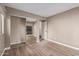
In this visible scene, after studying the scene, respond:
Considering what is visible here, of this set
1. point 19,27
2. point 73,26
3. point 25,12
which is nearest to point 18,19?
point 19,27

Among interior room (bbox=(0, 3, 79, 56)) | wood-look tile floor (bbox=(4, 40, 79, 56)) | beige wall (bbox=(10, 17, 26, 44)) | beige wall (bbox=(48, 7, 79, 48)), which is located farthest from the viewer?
beige wall (bbox=(10, 17, 26, 44))

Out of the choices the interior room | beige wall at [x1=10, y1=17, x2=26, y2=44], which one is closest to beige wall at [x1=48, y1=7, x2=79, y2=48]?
the interior room

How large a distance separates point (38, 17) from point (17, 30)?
210cm

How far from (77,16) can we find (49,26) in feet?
11.1

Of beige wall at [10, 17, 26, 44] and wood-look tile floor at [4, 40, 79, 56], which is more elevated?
beige wall at [10, 17, 26, 44]

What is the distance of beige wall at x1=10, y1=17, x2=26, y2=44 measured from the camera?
5.26 meters

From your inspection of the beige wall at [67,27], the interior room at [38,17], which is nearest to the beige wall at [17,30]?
the interior room at [38,17]

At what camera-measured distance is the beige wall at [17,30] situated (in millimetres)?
5262

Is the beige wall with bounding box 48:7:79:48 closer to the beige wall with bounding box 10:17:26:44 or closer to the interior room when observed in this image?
the interior room

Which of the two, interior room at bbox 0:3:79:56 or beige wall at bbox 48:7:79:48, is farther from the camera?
beige wall at bbox 48:7:79:48

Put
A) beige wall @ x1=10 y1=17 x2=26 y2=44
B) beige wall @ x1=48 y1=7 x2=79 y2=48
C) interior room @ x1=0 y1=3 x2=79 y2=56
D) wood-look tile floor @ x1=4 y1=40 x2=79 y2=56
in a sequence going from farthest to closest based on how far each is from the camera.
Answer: beige wall @ x1=10 y1=17 x2=26 y2=44, beige wall @ x1=48 y1=7 x2=79 y2=48, interior room @ x1=0 y1=3 x2=79 y2=56, wood-look tile floor @ x1=4 y1=40 x2=79 y2=56

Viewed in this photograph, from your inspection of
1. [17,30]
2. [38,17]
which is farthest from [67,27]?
[17,30]

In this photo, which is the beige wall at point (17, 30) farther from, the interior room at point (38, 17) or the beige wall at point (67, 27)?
the beige wall at point (67, 27)

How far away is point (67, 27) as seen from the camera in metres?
4.77
